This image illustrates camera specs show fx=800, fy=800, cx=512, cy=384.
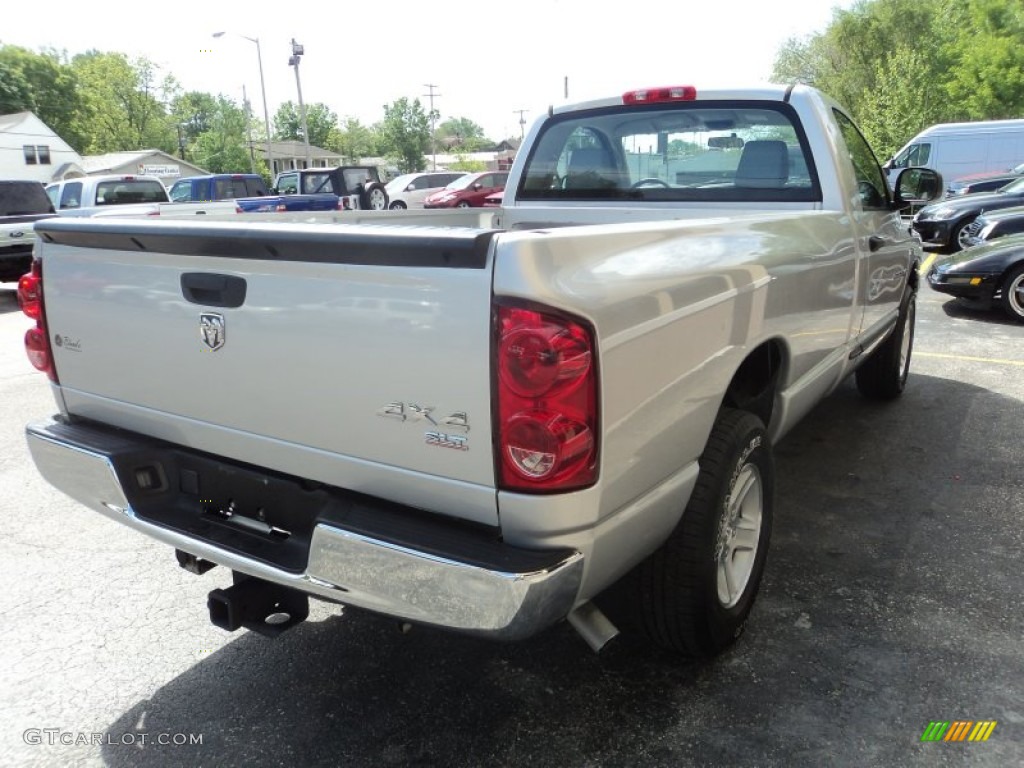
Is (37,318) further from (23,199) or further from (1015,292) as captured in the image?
(23,199)

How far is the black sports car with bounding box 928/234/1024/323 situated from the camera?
27.9 feet

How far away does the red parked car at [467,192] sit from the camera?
26.4m

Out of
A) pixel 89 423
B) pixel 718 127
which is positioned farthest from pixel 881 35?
pixel 89 423

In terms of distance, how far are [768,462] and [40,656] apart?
271 cm

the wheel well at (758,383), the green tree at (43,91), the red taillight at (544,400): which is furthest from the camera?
the green tree at (43,91)

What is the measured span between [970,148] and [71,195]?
2021cm

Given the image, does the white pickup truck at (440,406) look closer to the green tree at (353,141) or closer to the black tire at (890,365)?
the black tire at (890,365)

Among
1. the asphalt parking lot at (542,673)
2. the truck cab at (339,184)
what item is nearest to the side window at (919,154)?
the truck cab at (339,184)

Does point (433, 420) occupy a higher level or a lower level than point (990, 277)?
higher

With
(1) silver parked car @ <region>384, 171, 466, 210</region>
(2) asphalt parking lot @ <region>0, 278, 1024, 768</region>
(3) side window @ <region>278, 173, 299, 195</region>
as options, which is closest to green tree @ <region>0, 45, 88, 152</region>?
(1) silver parked car @ <region>384, 171, 466, 210</region>

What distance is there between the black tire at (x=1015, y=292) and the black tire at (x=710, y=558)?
7.25m

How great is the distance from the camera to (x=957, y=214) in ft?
40.4

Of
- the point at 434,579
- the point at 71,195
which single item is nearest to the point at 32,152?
the point at 71,195

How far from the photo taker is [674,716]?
2.47m
